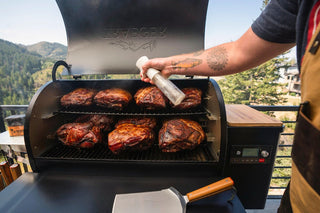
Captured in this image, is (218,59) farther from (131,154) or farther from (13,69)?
(13,69)

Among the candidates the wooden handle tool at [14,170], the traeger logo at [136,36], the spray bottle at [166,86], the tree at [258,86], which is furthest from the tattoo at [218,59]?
the tree at [258,86]

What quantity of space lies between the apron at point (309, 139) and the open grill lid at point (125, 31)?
115 cm

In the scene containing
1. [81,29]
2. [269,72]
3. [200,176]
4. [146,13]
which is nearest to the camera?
[200,176]

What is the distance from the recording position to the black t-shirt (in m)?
0.63

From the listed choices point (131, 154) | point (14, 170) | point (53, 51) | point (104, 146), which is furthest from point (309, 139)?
point (53, 51)

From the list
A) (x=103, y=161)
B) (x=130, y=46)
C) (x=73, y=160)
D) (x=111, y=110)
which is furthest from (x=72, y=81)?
(x=103, y=161)

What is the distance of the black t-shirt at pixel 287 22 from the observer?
630 mm

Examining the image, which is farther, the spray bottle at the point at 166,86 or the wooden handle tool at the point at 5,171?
the wooden handle tool at the point at 5,171

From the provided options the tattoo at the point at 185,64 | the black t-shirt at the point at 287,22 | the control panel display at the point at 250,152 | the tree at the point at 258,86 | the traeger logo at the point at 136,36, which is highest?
the traeger logo at the point at 136,36

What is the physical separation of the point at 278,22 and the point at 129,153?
1472 mm

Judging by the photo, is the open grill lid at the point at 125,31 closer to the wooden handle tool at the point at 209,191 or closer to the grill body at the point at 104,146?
the grill body at the point at 104,146

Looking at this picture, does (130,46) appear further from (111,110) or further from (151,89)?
(111,110)

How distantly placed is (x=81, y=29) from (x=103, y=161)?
Result: 143cm

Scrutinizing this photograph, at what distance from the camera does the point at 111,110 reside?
71.1 inches
